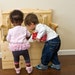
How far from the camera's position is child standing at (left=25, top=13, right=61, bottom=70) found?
2057mm

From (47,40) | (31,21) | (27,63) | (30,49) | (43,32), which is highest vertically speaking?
(31,21)

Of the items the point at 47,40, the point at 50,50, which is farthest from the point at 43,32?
the point at 50,50

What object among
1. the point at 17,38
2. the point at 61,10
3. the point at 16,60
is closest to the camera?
the point at 17,38

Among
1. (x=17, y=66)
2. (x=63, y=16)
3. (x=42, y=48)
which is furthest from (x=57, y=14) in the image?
(x=17, y=66)

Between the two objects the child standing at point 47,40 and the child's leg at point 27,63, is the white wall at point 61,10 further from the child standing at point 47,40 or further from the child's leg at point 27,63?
the child's leg at point 27,63

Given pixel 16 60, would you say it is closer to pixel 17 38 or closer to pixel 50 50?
pixel 17 38

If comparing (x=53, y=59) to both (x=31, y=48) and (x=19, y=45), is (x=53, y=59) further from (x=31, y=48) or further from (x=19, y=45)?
(x=19, y=45)

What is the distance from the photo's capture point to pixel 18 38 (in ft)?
6.48

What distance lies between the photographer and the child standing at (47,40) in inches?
81.0

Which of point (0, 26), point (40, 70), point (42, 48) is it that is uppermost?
point (0, 26)

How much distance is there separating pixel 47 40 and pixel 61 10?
60cm

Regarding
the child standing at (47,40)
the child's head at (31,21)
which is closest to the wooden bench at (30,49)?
the child standing at (47,40)

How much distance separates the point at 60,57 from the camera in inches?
102

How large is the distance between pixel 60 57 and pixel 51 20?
0.53 m
